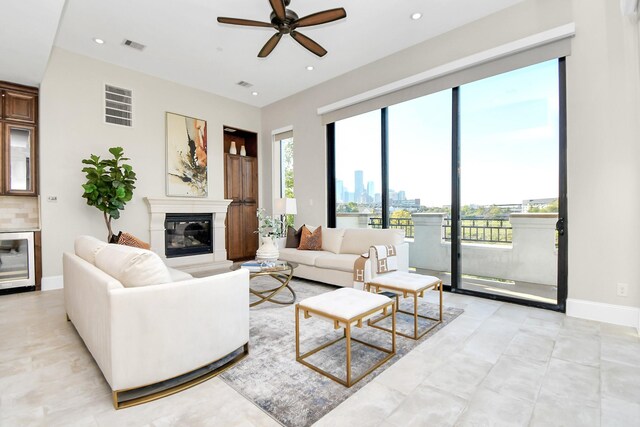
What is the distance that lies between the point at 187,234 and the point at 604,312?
603cm

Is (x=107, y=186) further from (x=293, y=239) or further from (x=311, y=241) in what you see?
(x=311, y=241)

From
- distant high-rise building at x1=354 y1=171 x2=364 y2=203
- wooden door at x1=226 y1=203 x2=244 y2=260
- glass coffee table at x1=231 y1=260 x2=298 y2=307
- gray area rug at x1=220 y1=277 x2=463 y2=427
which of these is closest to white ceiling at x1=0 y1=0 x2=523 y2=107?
distant high-rise building at x1=354 y1=171 x2=364 y2=203

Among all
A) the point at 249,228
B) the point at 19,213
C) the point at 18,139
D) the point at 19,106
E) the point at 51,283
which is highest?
the point at 19,106

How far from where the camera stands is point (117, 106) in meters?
4.84

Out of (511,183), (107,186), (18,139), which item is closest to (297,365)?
(511,183)

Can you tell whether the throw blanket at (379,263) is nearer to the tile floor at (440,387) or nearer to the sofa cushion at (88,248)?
the tile floor at (440,387)

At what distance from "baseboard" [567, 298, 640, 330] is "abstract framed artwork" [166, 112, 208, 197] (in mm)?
5730

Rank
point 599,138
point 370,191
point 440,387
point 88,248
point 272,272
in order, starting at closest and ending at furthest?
point 440,387 → point 88,248 → point 599,138 → point 272,272 → point 370,191

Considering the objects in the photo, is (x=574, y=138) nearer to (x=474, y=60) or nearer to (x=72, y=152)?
(x=474, y=60)

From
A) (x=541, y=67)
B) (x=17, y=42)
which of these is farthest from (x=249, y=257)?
(x=541, y=67)

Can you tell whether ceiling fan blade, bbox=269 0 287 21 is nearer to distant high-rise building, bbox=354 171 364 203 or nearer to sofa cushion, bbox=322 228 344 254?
distant high-rise building, bbox=354 171 364 203

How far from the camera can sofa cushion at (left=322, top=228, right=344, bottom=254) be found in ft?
15.3

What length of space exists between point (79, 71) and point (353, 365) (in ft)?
18.0

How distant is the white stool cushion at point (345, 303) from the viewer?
6.43ft
